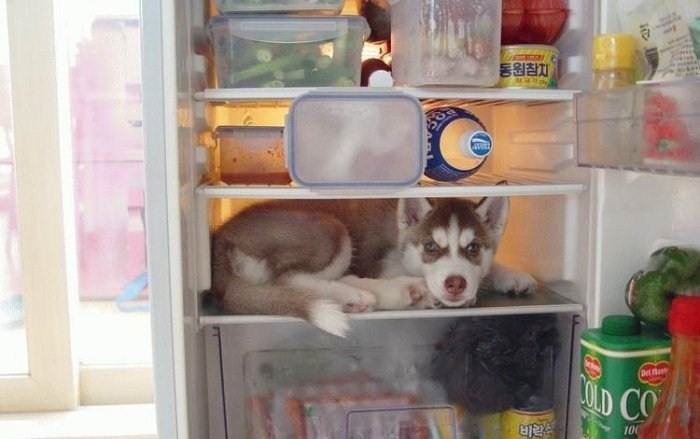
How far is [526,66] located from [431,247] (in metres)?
0.34

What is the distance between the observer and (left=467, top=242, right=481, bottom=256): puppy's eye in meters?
1.17

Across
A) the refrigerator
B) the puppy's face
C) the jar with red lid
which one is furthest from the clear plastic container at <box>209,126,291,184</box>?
the jar with red lid

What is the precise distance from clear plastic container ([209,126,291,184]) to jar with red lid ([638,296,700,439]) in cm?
58

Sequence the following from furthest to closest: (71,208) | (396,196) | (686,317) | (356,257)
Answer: (71,208), (356,257), (396,196), (686,317)

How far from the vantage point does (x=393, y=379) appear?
1.14 meters

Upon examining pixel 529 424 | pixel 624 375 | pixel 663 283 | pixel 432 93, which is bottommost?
pixel 529 424

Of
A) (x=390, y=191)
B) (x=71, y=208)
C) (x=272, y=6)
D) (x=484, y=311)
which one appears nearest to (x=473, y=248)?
(x=484, y=311)

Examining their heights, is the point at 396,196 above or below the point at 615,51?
below

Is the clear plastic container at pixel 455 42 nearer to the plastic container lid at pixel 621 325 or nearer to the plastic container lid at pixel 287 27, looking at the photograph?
the plastic container lid at pixel 287 27

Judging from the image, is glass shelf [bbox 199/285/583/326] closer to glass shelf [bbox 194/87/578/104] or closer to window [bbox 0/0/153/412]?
glass shelf [bbox 194/87/578/104]

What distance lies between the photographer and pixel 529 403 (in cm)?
108

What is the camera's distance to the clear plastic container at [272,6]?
0.99 m

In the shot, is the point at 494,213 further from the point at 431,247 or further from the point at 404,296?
the point at 404,296

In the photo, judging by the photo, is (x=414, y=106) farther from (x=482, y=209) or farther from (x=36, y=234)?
(x=36, y=234)
